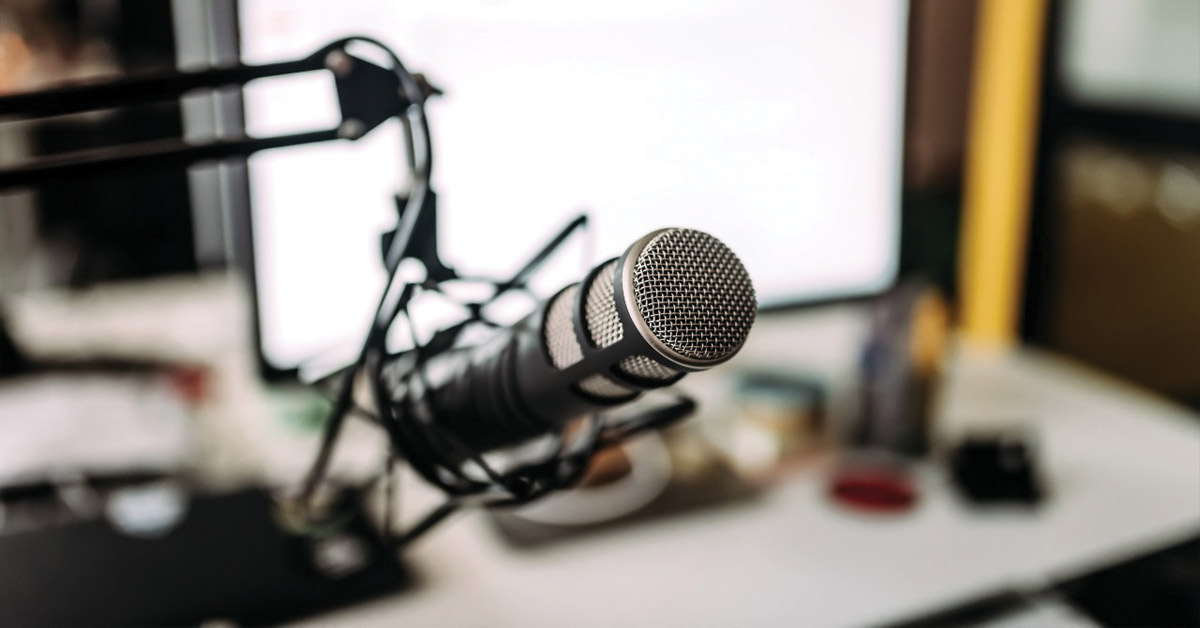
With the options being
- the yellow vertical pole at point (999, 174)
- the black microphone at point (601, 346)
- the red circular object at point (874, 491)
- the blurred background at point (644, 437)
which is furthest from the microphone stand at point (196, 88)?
the yellow vertical pole at point (999, 174)

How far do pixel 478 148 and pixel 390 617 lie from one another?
0.32 meters

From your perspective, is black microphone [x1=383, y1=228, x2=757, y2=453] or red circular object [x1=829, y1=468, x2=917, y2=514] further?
red circular object [x1=829, y1=468, x2=917, y2=514]

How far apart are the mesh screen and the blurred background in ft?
0.26

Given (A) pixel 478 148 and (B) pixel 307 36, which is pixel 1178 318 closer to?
(A) pixel 478 148

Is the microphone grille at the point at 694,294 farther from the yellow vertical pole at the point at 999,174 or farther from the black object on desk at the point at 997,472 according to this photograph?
the yellow vertical pole at the point at 999,174

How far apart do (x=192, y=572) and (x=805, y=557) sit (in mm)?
389

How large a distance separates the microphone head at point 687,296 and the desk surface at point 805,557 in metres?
0.29

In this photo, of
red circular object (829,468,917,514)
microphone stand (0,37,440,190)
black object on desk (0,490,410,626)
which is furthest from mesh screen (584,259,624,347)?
red circular object (829,468,917,514)

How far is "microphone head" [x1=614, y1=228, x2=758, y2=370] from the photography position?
34 centimetres

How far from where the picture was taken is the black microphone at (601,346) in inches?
13.5

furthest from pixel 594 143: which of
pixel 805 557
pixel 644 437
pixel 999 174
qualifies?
pixel 999 174

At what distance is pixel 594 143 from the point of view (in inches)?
29.0

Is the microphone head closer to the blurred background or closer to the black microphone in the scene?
the black microphone

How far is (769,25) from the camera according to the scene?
0.77 meters
